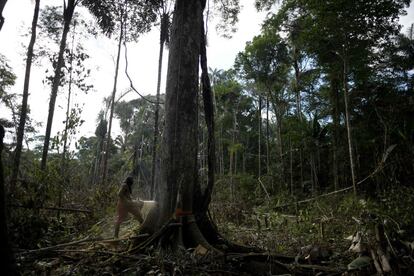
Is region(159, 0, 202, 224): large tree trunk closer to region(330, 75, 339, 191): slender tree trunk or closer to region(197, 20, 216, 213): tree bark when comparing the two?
region(197, 20, 216, 213): tree bark

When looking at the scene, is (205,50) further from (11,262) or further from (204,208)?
(11,262)

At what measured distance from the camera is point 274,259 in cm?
338

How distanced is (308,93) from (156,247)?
19.9m

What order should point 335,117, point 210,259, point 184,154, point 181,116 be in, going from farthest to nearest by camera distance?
point 335,117, point 181,116, point 184,154, point 210,259

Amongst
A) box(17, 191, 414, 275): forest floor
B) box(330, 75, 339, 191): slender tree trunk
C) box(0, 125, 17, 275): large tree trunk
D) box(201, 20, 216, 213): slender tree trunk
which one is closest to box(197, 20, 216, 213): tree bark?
box(201, 20, 216, 213): slender tree trunk

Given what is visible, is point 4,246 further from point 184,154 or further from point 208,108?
point 208,108

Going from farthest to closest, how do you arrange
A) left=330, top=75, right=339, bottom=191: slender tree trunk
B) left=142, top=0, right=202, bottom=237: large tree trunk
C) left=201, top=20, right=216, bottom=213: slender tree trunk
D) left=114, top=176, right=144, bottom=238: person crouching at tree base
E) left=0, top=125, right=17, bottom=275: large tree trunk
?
left=330, top=75, right=339, bottom=191: slender tree trunk < left=114, top=176, right=144, bottom=238: person crouching at tree base < left=201, top=20, right=216, bottom=213: slender tree trunk < left=142, top=0, right=202, bottom=237: large tree trunk < left=0, top=125, right=17, bottom=275: large tree trunk

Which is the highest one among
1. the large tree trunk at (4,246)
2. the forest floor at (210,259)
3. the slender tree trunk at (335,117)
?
the slender tree trunk at (335,117)

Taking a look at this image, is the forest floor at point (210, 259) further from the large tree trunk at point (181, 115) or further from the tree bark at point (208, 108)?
the tree bark at point (208, 108)

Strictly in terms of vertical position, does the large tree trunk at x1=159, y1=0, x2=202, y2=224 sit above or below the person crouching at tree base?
above

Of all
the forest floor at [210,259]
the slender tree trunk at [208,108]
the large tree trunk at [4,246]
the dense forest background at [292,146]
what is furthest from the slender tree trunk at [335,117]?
the large tree trunk at [4,246]

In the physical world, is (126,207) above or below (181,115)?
below

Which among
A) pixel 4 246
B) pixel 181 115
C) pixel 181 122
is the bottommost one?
pixel 4 246

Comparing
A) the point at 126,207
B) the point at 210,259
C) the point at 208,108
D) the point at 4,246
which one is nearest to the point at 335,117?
the point at 208,108
